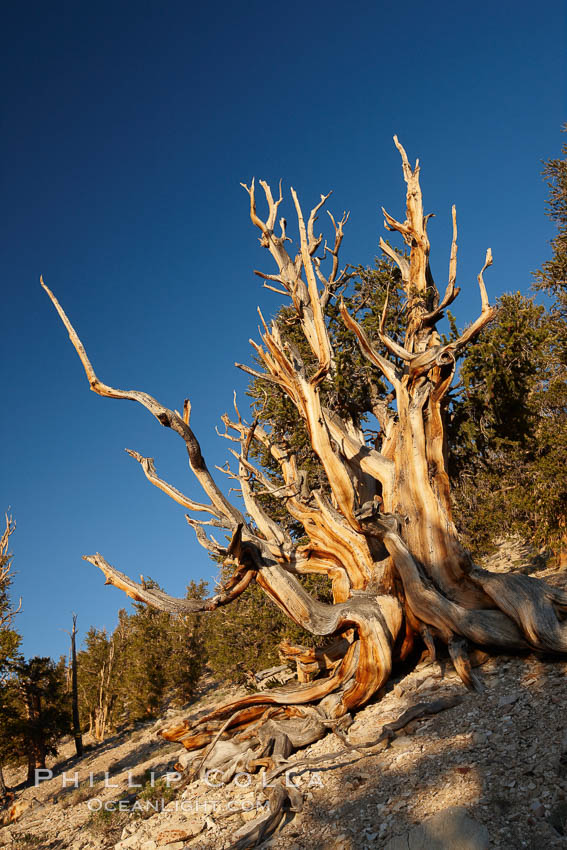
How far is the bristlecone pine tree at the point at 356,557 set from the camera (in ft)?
16.9

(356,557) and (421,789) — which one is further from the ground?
(356,557)

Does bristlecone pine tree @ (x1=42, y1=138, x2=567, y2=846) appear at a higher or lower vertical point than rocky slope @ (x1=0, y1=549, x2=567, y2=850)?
higher

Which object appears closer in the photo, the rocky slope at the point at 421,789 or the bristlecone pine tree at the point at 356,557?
the rocky slope at the point at 421,789

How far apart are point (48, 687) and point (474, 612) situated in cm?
1348

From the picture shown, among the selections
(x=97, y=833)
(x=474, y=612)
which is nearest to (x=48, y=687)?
(x=97, y=833)

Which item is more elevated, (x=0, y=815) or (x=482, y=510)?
(x=482, y=510)

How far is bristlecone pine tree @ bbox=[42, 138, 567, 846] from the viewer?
516 cm

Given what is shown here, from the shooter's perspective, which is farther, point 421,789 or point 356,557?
point 356,557

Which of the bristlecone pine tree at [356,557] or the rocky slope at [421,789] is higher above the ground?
the bristlecone pine tree at [356,557]

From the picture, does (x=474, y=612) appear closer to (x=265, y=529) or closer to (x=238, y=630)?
(x=265, y=529)

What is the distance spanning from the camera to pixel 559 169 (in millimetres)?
11195

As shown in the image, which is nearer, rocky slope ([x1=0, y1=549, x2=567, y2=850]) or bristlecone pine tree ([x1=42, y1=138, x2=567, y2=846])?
rocky slope ([x1=0, y1=549, x2=567, y2=850])

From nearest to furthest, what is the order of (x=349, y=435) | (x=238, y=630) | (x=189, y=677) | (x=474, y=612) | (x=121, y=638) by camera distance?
(x=474, y=612) < (x=349, y=435) < (x=238, y=630) < (x=189, y=677) < (x=121, y=638)

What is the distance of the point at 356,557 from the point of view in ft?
21.1
